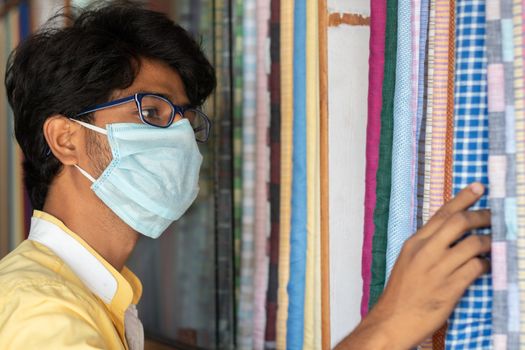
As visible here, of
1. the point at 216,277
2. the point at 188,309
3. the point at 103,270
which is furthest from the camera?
the point at 188,309

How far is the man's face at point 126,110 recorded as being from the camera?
1.42 metres

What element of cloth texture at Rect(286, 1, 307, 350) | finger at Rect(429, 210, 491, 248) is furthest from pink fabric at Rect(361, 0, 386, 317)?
finger at Rect(429, 210, 491, 248)

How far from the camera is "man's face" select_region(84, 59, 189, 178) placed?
142 cm

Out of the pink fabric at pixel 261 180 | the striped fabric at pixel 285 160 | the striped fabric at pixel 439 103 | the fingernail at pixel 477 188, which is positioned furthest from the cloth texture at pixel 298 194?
the fingernail at pixel 477 188

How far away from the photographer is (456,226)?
0.89 metres

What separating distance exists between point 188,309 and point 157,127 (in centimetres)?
83

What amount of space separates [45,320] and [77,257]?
1.00 feet

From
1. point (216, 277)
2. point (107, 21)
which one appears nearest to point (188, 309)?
point (216, 277)

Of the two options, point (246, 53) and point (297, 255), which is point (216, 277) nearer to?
point (297, 255)

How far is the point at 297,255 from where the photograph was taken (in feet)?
5.11

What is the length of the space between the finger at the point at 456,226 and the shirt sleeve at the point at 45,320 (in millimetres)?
509

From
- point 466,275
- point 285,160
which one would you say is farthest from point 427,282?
point 285,160

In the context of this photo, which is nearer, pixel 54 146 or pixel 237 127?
pixel 54 146

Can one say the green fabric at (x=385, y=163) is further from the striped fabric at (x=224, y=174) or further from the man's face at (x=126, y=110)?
the striped fabric at (x=224, y=174)
